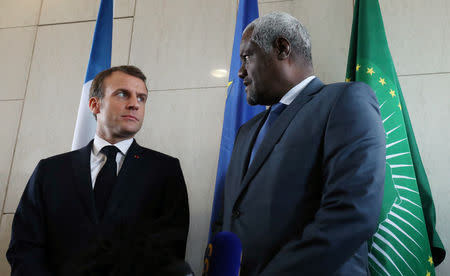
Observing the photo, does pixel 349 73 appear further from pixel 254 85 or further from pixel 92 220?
pixel 92 220

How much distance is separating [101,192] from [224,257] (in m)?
1.30

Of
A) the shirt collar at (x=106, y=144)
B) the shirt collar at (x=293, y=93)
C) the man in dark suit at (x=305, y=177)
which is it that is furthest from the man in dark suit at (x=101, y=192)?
the shirt collar at (x=293, y=93)

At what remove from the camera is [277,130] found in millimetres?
1579

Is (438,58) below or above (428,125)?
above

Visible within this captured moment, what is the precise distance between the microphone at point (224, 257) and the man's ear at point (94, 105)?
166 cm

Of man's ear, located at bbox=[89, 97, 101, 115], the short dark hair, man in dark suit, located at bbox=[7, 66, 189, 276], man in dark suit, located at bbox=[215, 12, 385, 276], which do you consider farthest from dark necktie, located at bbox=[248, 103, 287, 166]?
man's ear, located at bbox=[89, 97, 101, 115]

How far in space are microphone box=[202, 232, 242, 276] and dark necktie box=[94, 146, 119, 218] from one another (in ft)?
3.92

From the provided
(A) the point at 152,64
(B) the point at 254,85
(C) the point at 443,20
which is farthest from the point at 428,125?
(A) the point at 152,64

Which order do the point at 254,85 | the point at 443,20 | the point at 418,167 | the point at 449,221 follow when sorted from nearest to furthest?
the point at 254,85 → the point at 418,167 → the point at 449,221 → the point at 443,20

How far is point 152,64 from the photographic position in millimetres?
3008

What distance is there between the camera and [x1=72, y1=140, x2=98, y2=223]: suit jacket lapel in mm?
1974

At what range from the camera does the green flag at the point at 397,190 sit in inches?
75.2

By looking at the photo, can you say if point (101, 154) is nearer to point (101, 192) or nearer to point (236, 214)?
point (101, 192)

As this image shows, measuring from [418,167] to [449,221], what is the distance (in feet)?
1.40
